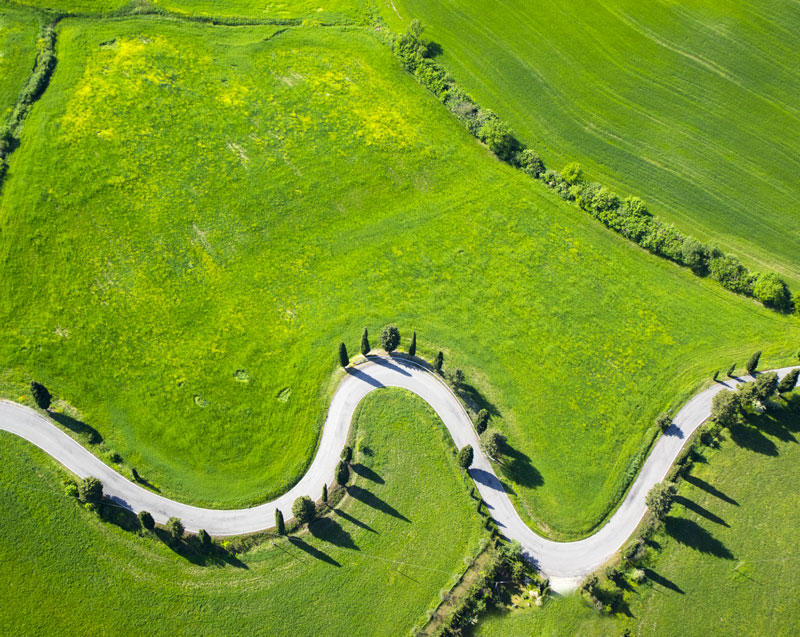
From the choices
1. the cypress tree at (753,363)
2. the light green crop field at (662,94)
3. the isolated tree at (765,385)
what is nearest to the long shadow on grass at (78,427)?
the light green crop field at (662,94)

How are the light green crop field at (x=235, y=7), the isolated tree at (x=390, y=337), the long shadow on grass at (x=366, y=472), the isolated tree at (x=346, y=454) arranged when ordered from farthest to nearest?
the light green crop field at (x=235, y=7) → the isolated tree at (x=390, y=337) → the long shadow on grass at (x=366, y=472) → the isolated tree at (x=346, y=454)

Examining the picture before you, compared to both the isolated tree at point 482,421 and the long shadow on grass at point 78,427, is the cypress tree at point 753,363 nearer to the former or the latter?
the isolated tree at point 482,421

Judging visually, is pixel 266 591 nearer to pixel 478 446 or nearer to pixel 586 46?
pixel 478 446

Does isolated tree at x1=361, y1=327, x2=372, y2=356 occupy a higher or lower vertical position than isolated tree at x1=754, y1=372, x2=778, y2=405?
lower

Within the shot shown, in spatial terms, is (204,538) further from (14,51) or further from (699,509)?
(14,51)

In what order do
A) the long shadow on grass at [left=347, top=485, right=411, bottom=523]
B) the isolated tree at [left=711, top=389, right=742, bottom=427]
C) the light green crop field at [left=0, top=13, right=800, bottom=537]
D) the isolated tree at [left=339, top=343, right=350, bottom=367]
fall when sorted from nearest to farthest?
the long shadow on grass at [left=347, top=485, right=411, bottom=523] → the light green crop field at [left=0, top=13, right=800, bottom=537] → the isolated tree at [left=339, top=343, right=350, bottom=367] → the isolated tree at [left=711, top=389, right=742, bottom=427]

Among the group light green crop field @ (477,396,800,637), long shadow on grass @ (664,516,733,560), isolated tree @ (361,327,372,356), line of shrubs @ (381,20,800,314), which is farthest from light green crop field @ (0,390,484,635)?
line of shrubs @ (381,20,800,314)

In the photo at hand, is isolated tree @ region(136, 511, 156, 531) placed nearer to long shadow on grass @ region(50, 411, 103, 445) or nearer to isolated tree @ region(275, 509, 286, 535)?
long shadow on grass @ region(50, 411, 103, 445)
